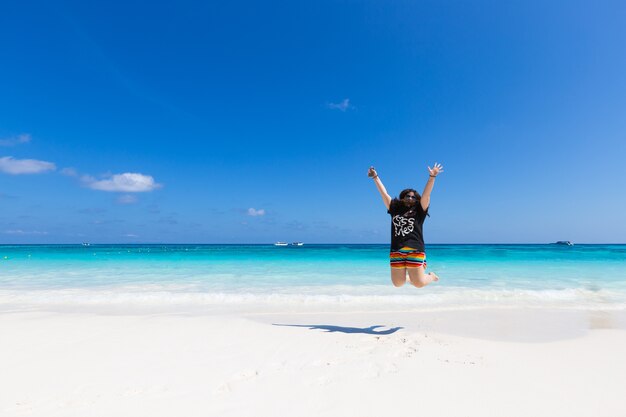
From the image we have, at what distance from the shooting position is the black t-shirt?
5246 millimetres

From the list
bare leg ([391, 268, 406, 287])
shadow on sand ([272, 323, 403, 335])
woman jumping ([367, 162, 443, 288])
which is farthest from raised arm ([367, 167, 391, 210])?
shadow on sand ([272, 323, 403, 335])

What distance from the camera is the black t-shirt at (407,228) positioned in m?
5.25

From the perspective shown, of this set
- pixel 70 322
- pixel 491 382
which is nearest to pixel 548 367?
pixel 491 382

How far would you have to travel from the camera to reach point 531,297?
Answer: 9.28 metres

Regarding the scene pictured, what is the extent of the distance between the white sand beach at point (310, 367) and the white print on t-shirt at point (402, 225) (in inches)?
65.0

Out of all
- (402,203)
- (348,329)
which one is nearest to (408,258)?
(402,203)

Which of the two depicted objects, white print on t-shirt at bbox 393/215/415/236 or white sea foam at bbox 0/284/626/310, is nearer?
white print on t-shirt at bbox 393/215/415/236

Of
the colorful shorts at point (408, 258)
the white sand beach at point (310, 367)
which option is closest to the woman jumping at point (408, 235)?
the colorful shorts at point (408, 258)

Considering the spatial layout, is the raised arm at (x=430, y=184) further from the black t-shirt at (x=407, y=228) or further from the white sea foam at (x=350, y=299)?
the white sea foam at (x=350, y=299)

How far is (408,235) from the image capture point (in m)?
5.27

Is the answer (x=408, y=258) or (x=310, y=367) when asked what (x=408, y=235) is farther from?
(x=310, y=367)

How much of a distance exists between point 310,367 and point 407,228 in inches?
101

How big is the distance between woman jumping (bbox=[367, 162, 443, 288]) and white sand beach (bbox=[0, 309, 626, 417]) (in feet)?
3.37

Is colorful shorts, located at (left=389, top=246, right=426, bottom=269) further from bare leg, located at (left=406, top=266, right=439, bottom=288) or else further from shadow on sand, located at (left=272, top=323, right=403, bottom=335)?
shadow on sand, located at (left=272, top=323, right=403, bottom=335)
